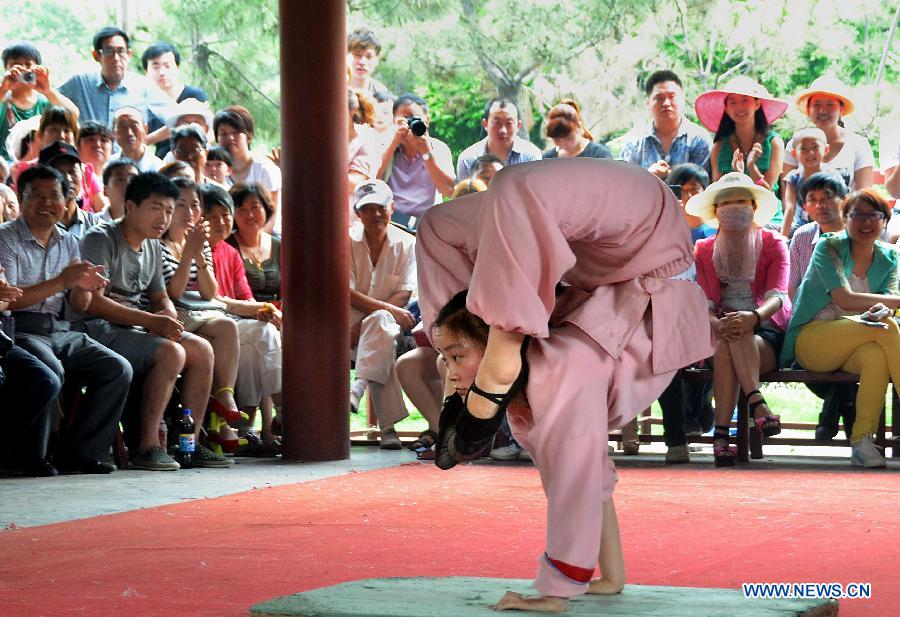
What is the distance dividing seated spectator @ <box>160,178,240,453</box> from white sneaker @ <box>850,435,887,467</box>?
9.73ft

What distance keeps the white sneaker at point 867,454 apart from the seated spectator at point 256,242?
3.09m

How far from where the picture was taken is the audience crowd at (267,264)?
571 cm

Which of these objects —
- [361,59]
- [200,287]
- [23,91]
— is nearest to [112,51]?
[23,91]

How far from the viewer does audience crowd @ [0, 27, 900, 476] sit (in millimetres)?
5711

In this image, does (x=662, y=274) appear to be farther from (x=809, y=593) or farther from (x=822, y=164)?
(x=822, y=164)

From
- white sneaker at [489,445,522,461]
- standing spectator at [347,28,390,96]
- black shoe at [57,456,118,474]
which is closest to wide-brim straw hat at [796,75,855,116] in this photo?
standing spectator at [347,28,390,96]

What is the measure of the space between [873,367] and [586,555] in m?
4.18

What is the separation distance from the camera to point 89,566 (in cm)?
330

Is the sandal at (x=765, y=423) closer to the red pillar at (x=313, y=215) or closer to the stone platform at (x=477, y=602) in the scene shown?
the red pillar at (x=313, y=215)

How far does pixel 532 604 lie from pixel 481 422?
A: 15.1 inches

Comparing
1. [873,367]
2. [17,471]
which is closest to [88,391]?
[17,471]

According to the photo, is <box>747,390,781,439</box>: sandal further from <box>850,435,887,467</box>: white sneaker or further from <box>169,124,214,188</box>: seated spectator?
<box>169,124,214,188</box>: seated spectator

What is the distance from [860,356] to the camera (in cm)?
635

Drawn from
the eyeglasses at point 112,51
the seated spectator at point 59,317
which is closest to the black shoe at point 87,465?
the seated spectator at point 59,317
